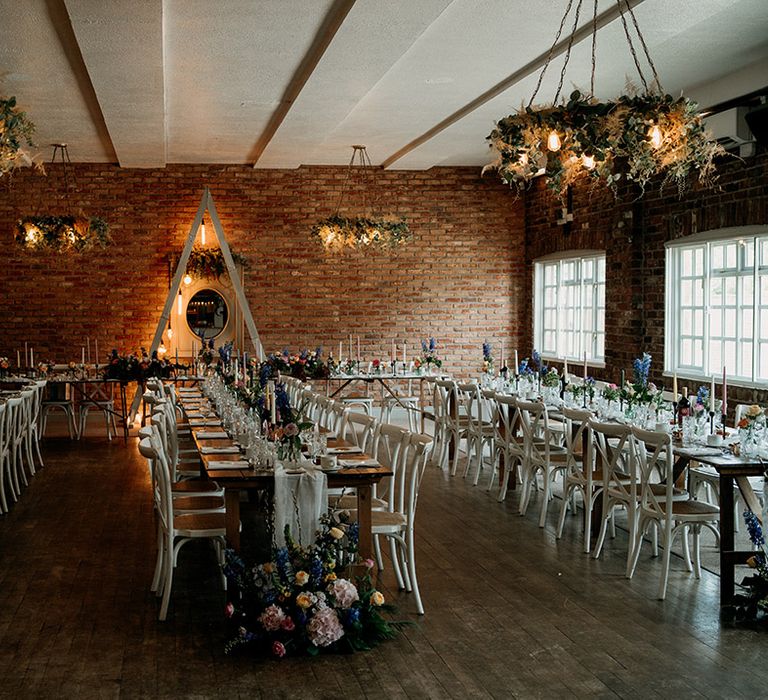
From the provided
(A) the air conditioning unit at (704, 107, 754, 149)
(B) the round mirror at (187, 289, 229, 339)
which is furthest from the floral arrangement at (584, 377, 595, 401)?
(B) the round mirror at (187, 289, 229, 339)

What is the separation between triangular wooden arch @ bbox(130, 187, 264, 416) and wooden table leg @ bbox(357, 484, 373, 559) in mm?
8929

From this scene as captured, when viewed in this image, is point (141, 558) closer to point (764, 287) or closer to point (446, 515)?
point (446, 515)

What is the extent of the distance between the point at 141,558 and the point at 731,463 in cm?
396

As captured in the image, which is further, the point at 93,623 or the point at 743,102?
the point at 743,102

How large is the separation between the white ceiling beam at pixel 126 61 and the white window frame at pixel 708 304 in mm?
5902

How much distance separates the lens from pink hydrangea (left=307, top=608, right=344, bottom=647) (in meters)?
4.75

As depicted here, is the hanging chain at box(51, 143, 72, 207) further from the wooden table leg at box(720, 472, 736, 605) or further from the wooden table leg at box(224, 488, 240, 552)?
the wooden table leg at box(720, 472, 736, 605)

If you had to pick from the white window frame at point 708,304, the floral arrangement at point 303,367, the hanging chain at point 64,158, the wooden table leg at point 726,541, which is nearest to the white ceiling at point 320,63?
the hanging chain at point 64,158

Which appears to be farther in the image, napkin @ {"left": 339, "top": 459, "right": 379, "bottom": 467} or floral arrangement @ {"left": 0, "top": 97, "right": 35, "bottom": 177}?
floral arrangement @ {"left": 0, "top": 97, "right": 35, "bottom": 177}

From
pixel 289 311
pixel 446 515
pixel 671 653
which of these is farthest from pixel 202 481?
pixel 289 311

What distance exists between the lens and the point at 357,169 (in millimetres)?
15359

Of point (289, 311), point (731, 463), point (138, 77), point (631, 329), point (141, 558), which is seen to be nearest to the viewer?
point (731, 463)

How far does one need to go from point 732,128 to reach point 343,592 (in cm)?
669

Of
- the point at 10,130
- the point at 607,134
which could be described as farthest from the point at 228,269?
the point at 607,134
